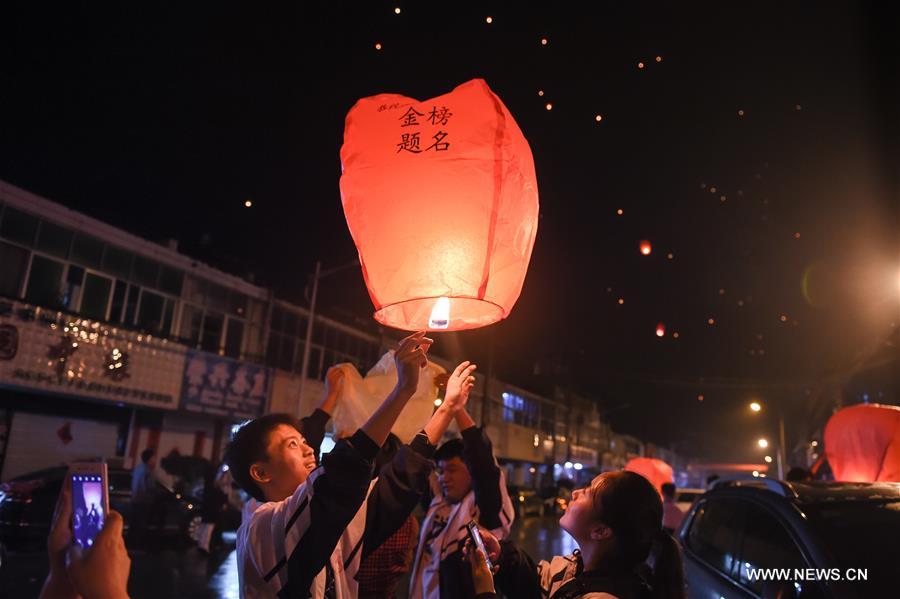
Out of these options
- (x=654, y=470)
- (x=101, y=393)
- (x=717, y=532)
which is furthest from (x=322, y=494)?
(x=101, y=393)

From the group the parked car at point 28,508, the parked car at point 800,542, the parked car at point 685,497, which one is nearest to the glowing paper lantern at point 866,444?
the parked car at point 800,542

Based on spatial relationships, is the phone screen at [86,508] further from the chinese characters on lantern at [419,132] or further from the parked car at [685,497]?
the parked car at [685,497]

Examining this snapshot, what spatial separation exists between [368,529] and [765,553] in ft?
9.28

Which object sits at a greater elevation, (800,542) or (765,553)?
(800,542)

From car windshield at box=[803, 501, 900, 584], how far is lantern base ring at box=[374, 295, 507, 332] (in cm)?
240

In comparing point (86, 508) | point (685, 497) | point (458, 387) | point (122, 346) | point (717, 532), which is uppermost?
point (122, 346)

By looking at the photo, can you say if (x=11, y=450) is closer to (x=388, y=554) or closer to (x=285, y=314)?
(x=285, y=314)

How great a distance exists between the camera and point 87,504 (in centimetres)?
165

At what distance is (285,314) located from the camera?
2403cm

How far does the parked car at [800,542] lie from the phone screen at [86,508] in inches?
129

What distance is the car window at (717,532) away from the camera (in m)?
4.57

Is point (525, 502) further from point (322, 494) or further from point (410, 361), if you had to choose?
point (322, 494)

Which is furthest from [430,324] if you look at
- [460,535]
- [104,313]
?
[104,313]

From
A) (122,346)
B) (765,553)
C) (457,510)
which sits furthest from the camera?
(122,346)
